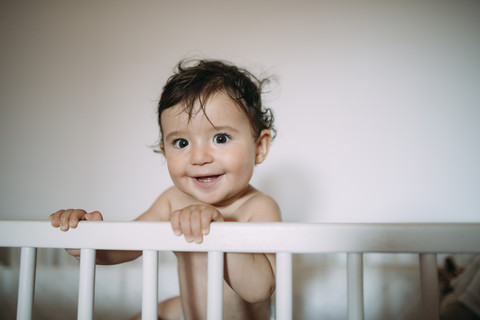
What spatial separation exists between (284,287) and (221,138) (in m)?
0.36

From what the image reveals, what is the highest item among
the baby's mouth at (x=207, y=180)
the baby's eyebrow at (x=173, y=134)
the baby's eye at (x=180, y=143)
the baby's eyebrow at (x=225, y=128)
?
the baby's eyebrow at (x=225, y=128)

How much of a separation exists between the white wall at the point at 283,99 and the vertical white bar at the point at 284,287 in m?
0.96

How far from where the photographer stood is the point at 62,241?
1.44 ft

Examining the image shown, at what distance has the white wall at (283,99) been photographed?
4.29 ft

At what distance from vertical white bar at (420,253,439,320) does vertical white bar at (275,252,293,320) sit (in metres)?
0.17

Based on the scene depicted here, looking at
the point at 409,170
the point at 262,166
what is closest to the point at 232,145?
the point at 262,166

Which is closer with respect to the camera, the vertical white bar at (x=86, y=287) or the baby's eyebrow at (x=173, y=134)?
the vertical white bar at (x=86, y=287)

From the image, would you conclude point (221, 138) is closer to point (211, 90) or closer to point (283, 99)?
point (211, 90)

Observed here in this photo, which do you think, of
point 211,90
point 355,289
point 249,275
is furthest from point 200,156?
point 355,289

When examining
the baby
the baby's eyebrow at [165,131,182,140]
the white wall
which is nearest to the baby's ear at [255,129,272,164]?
the baby

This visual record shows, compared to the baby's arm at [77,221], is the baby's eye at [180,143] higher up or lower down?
higher up

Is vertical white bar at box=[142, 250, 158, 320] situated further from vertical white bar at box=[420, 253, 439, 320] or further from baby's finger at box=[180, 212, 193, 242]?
vertical white bar at box=[420, 253, 439, 320]

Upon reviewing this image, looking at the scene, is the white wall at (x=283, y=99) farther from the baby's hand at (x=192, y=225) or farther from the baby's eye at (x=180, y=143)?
the baby's hand at (x=192, y=225)

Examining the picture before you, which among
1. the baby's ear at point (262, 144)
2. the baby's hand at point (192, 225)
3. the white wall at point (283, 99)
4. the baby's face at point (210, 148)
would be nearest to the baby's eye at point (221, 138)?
the baby's face at point (210, 148)
